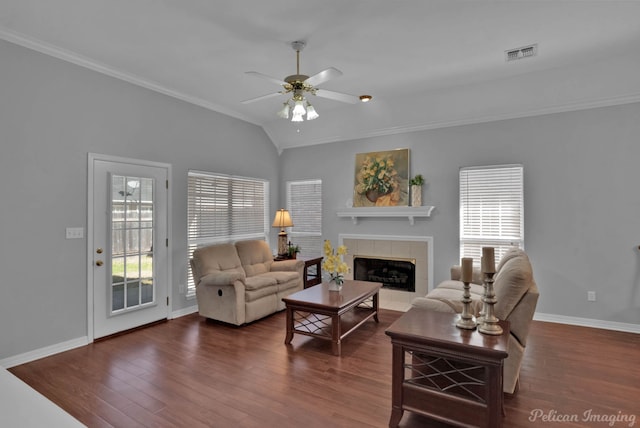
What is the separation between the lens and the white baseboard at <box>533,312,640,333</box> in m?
3.91

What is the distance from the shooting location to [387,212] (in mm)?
5250

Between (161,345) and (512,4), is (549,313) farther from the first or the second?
(161,345)

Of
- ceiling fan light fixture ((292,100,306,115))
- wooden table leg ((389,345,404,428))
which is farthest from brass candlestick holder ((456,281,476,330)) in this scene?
ceiling fan light fixture ((292,100,306,115))

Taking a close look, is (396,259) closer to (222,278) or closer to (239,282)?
(239,282)

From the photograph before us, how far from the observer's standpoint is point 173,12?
2.79 meters

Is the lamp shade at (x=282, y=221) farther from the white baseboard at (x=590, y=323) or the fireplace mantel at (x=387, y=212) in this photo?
the white baseboard at (x=590, y=323)

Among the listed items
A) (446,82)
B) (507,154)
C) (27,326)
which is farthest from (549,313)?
(27,326)

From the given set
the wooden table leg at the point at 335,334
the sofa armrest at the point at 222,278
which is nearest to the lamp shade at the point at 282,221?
the sofa armrest at the point at 222,278

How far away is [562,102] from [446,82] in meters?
1.39

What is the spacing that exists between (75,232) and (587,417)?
186 inches

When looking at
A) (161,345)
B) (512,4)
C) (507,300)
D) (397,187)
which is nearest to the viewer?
(507,300)

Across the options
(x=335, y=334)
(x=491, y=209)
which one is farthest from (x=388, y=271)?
(x=335, y=334)

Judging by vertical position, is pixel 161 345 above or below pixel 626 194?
below

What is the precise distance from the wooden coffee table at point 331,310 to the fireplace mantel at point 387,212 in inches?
54.0
